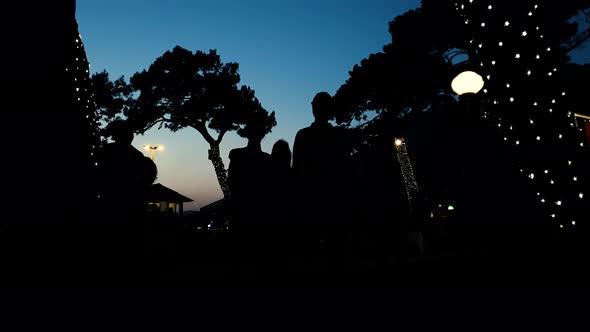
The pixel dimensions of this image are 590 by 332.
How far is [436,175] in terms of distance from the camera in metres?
15.8

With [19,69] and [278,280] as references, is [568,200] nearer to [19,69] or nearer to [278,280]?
[278,280]

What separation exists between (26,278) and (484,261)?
4.90 meters

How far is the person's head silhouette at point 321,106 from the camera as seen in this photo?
10.3 feet

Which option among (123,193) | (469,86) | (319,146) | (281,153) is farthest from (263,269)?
(469,86)

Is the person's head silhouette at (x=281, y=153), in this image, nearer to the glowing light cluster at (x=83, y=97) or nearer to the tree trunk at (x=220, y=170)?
the glowing light cluster at (x=83, y=97)

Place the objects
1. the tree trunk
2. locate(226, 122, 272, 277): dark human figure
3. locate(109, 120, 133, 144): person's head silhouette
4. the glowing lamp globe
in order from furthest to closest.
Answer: the tree trunk, the glowing lamp globe, locate(109, 120, 133, 144): person's head silhouette, locate(226, 122, 272, 277): dark human figure

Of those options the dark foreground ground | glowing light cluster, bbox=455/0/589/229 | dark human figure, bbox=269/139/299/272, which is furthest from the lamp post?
dark human figure, bbox=269/139/299/272

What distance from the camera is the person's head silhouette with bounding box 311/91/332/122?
10.3ft

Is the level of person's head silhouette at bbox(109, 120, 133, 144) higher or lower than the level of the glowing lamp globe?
lower

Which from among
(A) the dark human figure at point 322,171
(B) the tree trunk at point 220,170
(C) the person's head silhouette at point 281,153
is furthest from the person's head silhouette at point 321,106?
(B) the tree trunk at point 220,170

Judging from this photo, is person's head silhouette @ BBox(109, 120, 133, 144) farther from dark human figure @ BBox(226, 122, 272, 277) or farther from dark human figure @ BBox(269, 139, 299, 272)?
dark human figure @ BBox(269, 139, 299, 272)

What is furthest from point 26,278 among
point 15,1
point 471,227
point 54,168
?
point 471,227

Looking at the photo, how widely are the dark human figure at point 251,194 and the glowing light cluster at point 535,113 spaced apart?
12.2 feet

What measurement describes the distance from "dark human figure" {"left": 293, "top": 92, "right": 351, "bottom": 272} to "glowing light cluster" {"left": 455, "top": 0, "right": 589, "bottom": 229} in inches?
126
